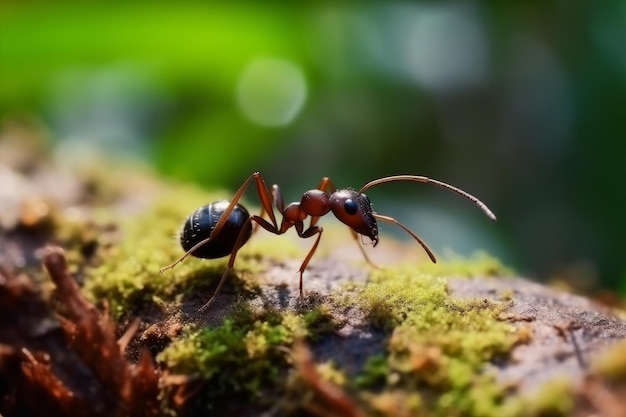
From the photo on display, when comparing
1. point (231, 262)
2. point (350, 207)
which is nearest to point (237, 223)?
point (231, 262)

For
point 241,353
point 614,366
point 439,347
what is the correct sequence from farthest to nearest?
point 241,353, point 439,347, point 614,366

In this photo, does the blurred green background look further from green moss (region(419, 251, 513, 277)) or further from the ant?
the ant

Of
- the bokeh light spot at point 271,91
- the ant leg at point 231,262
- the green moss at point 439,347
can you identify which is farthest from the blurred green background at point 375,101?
the green moss at point 439,347

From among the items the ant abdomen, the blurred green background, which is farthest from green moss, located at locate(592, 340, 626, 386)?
the blurred green background

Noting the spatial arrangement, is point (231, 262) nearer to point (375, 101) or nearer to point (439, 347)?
point (439, 347)

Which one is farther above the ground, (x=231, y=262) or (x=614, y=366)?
(x=614, y=366)

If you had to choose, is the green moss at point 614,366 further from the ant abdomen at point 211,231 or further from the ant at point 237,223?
the ant abdomen at point 211,231
